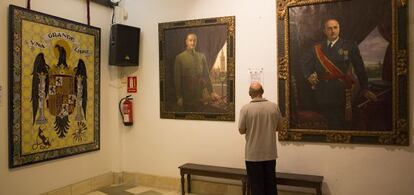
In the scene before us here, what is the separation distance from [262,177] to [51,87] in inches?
114

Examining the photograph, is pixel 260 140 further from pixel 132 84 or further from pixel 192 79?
pixel 132 84

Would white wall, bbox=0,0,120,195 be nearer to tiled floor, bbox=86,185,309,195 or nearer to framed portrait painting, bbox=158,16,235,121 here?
tiled floor, bbox=86,185,309,195

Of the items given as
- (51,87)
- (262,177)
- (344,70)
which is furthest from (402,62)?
(51,87)

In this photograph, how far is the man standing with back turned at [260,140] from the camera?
144 inches

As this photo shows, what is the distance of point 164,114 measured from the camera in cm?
497

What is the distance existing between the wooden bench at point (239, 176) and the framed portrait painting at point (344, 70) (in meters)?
0.49

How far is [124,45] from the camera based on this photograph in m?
4.92

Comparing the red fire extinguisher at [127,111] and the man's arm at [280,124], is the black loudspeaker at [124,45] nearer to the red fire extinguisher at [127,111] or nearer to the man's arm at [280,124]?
the red fire extinguisher at [127,111]

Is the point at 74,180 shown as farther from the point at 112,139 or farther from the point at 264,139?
the point at 264,139

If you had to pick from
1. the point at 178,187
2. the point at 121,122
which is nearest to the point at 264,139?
the point at 178,187

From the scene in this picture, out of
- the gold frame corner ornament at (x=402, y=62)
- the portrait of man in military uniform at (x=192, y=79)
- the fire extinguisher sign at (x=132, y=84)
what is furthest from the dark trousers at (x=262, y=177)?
the fire extinguisher sign at (x=132, y=84)

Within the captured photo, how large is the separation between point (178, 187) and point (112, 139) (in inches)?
53.7

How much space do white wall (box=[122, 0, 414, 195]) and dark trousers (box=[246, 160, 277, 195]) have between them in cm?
55

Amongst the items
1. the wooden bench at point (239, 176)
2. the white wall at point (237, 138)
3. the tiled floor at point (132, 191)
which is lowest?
the tiled floor at point (132, 191)
